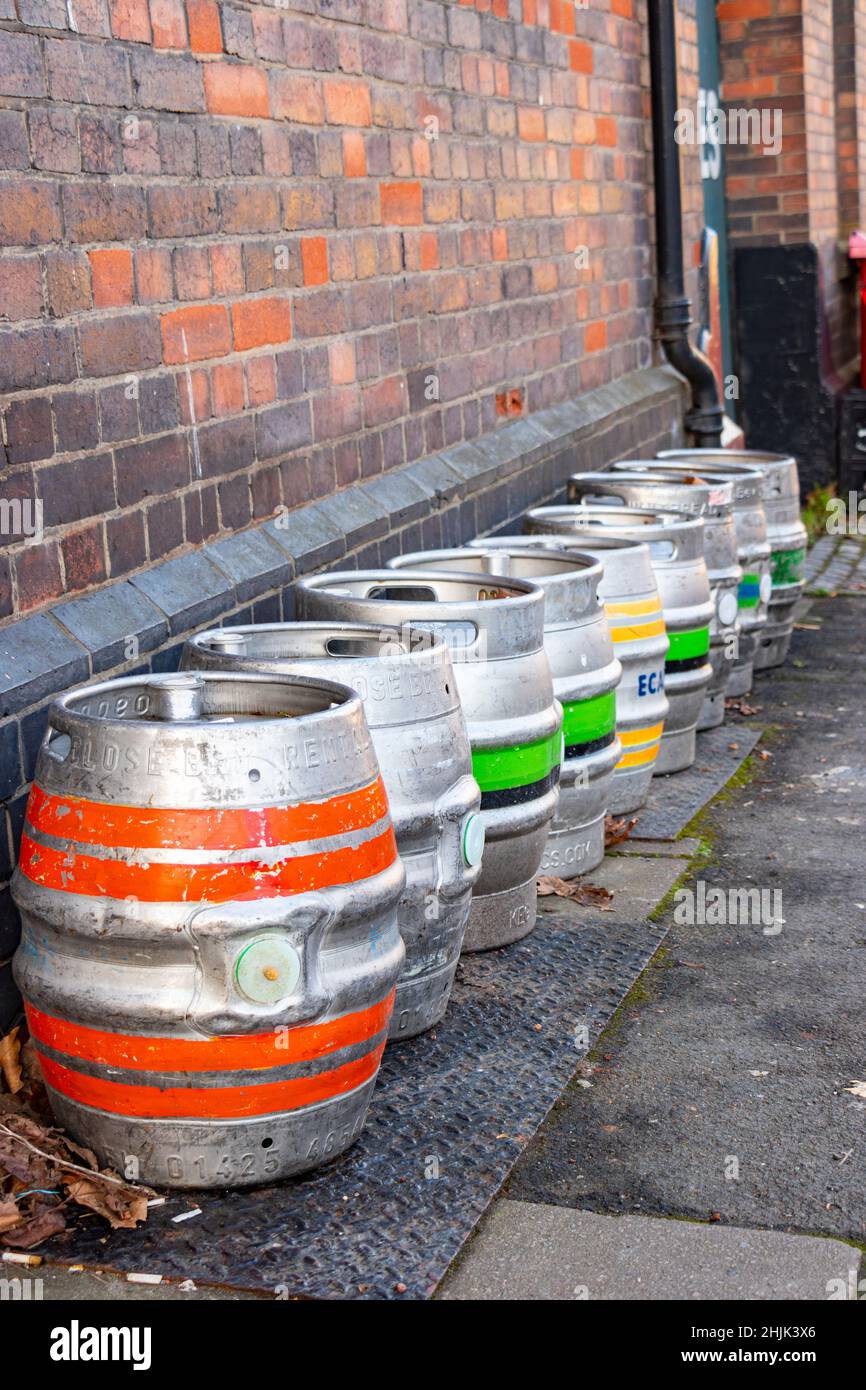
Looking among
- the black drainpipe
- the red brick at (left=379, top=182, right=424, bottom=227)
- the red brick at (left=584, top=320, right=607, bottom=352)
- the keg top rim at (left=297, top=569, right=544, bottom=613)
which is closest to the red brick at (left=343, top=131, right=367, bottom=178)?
the red brick at (left=379, top=182, right=424, bottom=227)

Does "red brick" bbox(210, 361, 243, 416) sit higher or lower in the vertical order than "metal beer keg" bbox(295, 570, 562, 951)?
higher

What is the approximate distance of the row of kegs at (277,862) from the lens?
8.55 feet

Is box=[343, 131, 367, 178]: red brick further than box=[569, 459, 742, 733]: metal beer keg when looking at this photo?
No

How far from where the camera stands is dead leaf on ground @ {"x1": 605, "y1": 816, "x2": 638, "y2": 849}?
4766mm

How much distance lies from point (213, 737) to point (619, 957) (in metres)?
1.61

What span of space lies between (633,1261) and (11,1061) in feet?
4.04

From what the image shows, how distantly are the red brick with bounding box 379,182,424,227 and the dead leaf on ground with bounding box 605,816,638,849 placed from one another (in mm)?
1917

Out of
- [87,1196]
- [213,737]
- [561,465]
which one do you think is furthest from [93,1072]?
[561,465]

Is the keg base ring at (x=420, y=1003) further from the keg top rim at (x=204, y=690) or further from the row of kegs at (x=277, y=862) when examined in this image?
the keg top rim at (x=204, y=690)

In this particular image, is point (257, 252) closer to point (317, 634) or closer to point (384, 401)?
point (384, 401)

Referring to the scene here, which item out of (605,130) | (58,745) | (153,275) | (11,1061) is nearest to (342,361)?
(153,275)

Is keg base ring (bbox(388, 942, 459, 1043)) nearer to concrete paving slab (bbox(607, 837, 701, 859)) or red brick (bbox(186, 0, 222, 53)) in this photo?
concrete paving slab (bbox(607, 837, 701, 859))

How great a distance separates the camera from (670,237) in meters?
7.77

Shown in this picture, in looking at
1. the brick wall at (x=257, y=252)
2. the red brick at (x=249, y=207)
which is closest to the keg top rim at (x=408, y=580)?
the brick wall at (x=257, y=252)
